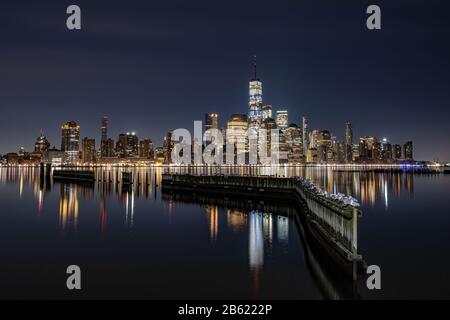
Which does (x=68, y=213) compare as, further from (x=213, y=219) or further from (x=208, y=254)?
(x=208, y=254)

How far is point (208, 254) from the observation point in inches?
745

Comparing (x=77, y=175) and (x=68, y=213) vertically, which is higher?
(x=77, y=175)

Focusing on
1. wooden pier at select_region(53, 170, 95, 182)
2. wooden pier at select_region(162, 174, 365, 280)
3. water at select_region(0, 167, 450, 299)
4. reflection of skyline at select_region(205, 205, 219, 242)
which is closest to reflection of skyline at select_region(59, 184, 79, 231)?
water at select_region(0, 167, 450, 299)

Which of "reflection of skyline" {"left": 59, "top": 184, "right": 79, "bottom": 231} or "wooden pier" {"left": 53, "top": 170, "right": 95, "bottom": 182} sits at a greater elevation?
"wooden pier" {"left": 53, "top": 170, "right": 95, "bottom": 182}

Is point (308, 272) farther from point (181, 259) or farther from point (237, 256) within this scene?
point (181, 259)

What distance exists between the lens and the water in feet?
44.5

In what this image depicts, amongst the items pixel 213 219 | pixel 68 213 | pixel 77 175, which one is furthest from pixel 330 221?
pixel 77 175

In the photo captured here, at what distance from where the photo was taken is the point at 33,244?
71.1ft

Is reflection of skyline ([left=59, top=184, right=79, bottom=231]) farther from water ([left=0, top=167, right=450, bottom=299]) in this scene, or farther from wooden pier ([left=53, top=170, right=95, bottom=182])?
wooden pier ([left=53, top=170, right=95, bottom=182])

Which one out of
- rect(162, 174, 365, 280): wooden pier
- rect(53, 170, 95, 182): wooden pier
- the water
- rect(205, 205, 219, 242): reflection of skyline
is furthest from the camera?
rect(53, 170, 95, 182): wooden pier

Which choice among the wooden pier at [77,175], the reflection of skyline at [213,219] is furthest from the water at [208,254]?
the wooden pier at [77,175]
